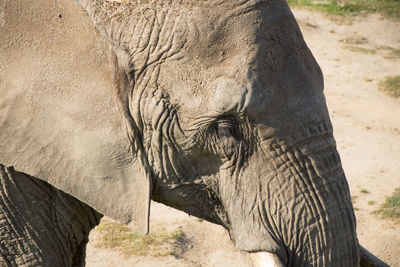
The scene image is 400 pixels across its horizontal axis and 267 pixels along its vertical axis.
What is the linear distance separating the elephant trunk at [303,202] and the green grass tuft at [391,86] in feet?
16.5

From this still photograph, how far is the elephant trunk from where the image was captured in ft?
7.25

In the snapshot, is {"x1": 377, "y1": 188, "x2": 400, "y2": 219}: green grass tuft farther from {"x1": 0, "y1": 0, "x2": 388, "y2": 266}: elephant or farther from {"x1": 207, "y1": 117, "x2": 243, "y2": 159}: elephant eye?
{"x1": 207, "y1": 117, "x2": 243, "y2": 159}: elephant eye

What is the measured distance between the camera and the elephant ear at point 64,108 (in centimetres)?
224

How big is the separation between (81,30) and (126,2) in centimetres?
19

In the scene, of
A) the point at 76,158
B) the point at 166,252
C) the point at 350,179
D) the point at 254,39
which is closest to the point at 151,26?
the point at 254,39

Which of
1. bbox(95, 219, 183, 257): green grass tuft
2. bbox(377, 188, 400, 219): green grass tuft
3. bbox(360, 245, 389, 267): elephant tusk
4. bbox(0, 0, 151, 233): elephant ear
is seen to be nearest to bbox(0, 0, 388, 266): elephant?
bbox(0, 0, 151, 233): elephant ear

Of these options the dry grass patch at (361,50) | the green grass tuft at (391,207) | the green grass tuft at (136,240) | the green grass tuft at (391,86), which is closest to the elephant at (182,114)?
the green grass tuft at (136,240)

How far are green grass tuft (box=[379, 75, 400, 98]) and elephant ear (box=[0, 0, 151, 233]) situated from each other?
5.29 m

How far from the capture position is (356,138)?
242 inches

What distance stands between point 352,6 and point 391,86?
248 cm

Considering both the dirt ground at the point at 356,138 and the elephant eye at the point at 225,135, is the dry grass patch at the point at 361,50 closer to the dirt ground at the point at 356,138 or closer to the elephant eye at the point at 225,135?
the dirt ground at the point at 356,138

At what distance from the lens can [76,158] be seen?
2277 mm

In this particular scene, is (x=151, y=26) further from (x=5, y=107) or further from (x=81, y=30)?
(x=5, y=107)

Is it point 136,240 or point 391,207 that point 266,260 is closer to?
point 136,240
